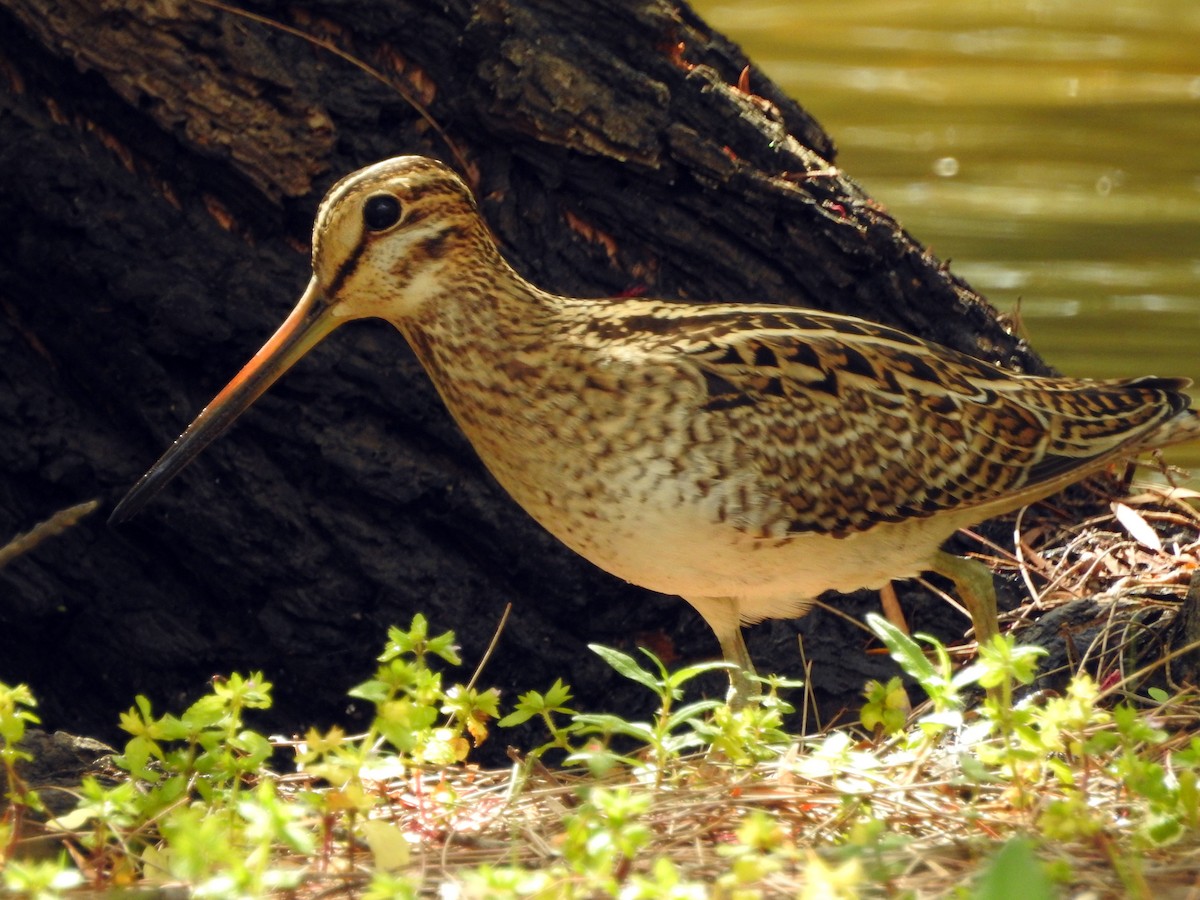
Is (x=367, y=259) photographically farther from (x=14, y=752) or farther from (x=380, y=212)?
(x=14, y=752)

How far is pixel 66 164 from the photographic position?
14.8 ft

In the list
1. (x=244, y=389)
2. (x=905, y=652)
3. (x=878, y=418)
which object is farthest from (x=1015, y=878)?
(x=244, y=389)

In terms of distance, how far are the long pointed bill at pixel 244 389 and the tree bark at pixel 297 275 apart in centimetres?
31

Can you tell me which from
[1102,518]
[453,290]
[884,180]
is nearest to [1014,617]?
[1102,518]

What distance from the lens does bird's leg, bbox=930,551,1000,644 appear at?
455 centimetres

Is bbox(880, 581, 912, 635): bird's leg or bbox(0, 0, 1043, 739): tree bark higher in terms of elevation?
bbox(0, 0, 1043, 739): tree bark

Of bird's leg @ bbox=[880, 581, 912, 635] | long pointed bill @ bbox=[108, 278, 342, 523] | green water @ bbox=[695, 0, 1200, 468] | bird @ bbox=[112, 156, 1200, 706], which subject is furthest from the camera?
green water @ bbox=[695, 0, 1200, 468]

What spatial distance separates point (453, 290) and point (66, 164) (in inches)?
44.3

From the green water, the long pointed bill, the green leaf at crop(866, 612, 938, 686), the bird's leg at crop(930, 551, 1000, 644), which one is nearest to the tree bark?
the long pointed bill

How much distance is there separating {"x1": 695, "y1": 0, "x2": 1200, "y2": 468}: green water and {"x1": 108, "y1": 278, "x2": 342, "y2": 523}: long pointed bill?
3797 mm

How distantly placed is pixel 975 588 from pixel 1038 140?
664cm

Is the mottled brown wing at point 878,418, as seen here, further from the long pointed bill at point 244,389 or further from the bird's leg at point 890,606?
the long pointed bill at point 244,389

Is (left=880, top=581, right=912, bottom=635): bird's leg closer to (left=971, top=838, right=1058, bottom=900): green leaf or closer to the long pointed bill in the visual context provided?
the long pointed bill

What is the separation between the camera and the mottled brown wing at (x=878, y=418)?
13.8ft
